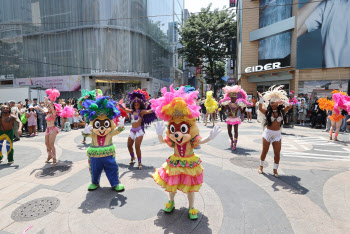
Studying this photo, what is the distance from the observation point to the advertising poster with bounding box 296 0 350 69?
13195 millimetres

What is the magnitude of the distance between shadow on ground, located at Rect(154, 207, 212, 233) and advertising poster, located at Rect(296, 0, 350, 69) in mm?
15425

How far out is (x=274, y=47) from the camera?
54.7 ft

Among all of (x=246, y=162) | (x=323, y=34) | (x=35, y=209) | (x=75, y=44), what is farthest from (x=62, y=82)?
(x=323, y=34)

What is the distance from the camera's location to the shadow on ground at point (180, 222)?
2977 millimetres

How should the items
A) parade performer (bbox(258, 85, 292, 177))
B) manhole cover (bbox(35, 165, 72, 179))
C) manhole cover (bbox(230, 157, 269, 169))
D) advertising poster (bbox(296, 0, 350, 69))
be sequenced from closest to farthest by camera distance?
1. parade performer (bbox(258, 85, 292, 177))
2. manhole cover (bbox(35, 165, 72, 179))
3. manhole cover (bbox(230, 157, 269, 169))
4. advertising poster (bbox(296, 0, 350, 69))

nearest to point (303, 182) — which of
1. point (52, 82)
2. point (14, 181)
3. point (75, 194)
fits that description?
point (75, 194)

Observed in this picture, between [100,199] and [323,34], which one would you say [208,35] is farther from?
[100,199]

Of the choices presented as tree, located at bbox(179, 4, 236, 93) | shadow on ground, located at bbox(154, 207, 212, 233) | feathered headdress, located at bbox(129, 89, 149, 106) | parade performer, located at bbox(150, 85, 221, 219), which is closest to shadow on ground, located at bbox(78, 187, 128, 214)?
shadow on ground, located at bbox(154, 207, 212, 233)

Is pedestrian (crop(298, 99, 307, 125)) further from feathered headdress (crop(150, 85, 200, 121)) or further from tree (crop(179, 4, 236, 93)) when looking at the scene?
tree (crop(179, 4, 236, 93))

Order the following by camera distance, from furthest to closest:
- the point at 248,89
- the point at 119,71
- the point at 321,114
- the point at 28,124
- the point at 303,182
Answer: the point at 119,71 < the point at 248,89 < the point at 321,114 < the point at 28,124 < the point at 303,182

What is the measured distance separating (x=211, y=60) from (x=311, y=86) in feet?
43.3

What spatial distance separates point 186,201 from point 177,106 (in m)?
1.91

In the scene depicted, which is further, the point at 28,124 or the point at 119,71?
the point at 119,71

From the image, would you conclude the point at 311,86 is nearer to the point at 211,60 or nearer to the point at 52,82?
the point at 211,60
